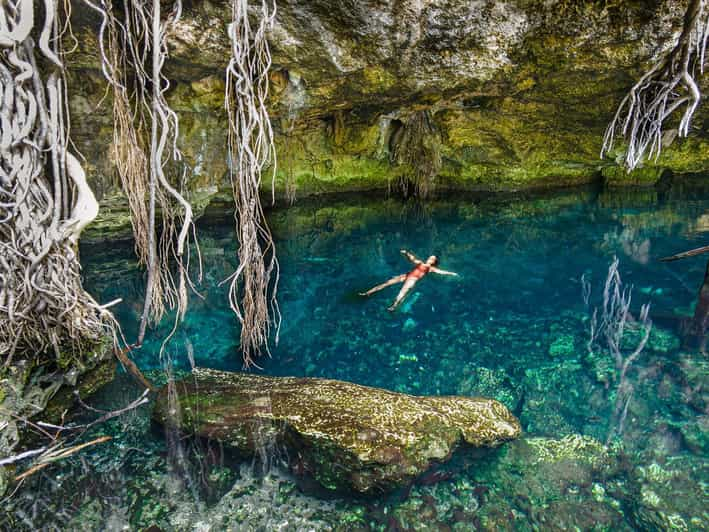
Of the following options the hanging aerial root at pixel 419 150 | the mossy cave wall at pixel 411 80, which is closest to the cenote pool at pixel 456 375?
the mossy cave wall at pixel 411 80

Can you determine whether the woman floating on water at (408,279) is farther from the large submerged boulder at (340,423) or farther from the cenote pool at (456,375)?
the large submerged boulder at (340,423)

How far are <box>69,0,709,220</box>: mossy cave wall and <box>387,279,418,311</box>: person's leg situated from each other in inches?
93.8

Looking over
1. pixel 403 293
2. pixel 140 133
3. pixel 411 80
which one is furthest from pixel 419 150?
pixel 140 133

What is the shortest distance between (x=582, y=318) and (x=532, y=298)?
0.61 meters

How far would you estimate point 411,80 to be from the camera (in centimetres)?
496

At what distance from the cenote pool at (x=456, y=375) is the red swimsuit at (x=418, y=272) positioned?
0.14 m

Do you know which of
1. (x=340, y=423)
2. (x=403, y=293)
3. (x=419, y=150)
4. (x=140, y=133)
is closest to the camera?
(x=340, y=423)

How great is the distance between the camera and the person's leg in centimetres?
458

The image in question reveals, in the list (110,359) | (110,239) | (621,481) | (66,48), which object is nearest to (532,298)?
(621,481)

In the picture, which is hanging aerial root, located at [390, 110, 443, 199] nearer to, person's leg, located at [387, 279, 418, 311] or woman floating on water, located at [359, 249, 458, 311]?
woman floating on water, located at [359, 249, 458, 311]

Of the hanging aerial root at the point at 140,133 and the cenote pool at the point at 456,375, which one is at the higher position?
the hanging aerial root at the point at 140,133

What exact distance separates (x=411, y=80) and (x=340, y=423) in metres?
4.04

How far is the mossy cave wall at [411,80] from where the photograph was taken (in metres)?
3.73

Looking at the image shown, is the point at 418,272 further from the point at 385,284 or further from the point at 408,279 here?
the point at 385,284
